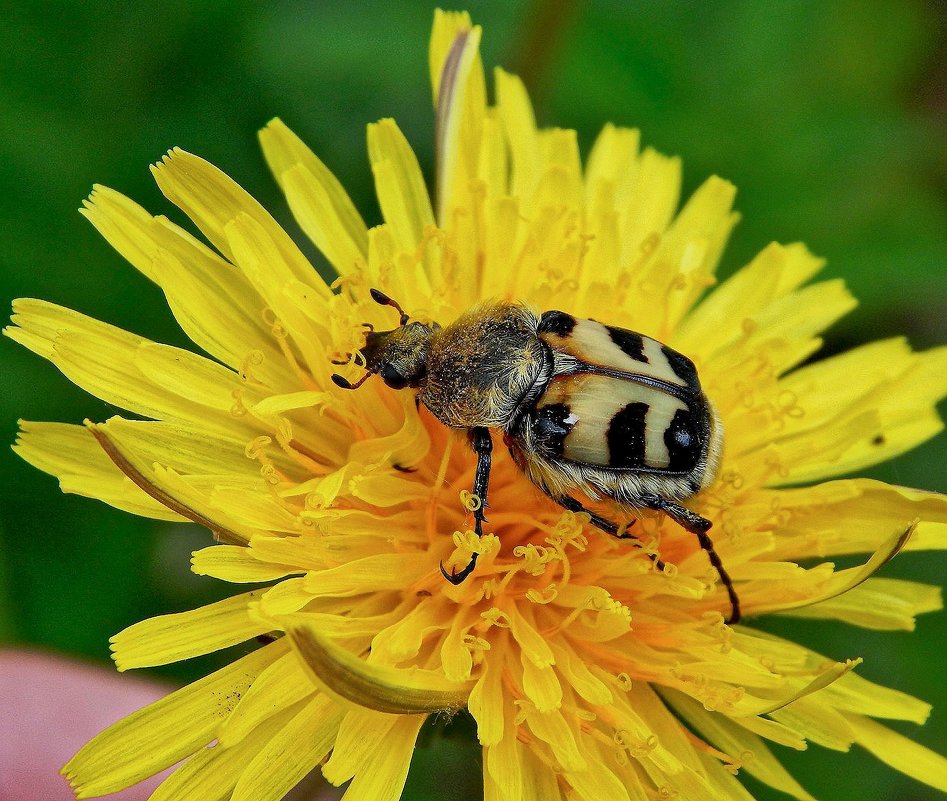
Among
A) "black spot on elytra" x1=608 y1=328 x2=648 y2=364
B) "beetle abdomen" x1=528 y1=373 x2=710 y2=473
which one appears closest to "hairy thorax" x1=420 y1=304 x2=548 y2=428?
"beetle abdomen" x1=528 y1=373 x2=710 y2=473

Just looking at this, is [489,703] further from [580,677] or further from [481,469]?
[481,469]

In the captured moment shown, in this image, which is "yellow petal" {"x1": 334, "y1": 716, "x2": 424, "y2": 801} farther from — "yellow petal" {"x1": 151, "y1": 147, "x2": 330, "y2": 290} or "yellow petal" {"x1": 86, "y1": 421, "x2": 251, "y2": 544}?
"yellow petal" {"x1": 151, "y1": 147, "x2": 330, "y2": 290}

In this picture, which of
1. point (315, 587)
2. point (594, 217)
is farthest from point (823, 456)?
point (315, 587)

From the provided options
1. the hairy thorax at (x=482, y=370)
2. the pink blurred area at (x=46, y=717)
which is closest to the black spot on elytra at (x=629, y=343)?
the hairy thorax at (x=482, y=370)

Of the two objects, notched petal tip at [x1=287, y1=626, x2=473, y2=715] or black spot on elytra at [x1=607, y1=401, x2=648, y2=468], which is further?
black spot on elytra at [x1=607, y1=401, x2=648, y2=468]

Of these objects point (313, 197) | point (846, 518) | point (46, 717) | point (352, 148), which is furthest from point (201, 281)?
point (352, 148)

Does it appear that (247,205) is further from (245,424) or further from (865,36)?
(865,36)
